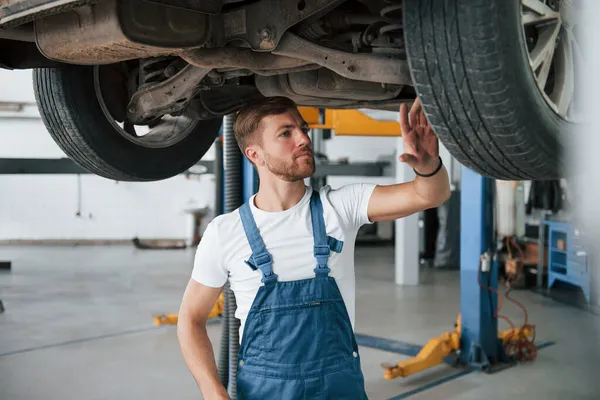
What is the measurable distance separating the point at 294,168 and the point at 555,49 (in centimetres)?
80

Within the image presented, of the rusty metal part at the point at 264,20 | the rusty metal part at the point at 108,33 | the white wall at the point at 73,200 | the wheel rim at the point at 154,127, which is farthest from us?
the white wall at the point at 73,200

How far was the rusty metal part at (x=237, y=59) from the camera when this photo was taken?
6.18 ft

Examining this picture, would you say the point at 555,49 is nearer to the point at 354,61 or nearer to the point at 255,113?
the point at 354,61

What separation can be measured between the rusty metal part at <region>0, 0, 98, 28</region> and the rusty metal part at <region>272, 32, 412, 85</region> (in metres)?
0.59

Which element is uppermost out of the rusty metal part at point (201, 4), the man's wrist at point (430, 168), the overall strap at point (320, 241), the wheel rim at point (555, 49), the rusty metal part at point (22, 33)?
the rusty metal part at point (201, 4)

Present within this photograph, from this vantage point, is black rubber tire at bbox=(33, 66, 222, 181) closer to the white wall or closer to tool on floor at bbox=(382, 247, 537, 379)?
tool on floor at bbox=(382, 247, 537, 379)

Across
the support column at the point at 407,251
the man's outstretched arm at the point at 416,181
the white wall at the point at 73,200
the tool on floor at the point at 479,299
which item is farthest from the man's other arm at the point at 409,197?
the white wall at the point at 73,200

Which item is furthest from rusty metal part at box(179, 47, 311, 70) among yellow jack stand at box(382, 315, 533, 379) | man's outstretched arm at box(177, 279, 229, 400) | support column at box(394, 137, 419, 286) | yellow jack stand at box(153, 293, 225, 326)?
support column at box(394, 137, 419, 286)

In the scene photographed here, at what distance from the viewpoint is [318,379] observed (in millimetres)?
1767

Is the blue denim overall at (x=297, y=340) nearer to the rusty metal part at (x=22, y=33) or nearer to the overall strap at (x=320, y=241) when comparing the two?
the overall strap at (x=320, y=241)

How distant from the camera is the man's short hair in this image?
2000mm

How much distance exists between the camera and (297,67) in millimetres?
2096

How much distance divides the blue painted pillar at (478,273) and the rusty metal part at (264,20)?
2.90 meters

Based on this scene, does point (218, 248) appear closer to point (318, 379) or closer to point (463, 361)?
point (318, 379)
